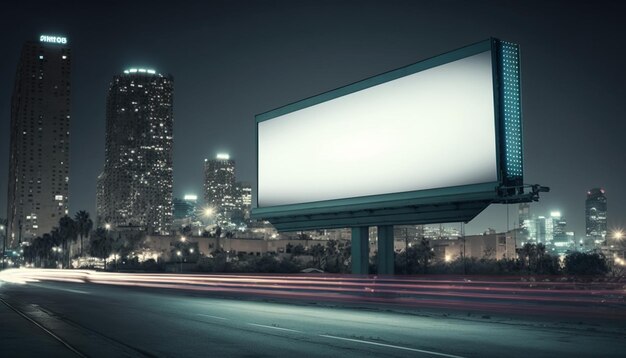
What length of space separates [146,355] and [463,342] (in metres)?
7.94

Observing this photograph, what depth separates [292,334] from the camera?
1861 centimetres

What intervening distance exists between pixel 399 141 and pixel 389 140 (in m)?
0.81

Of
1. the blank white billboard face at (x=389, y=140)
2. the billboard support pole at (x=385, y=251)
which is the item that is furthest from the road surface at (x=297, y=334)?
the blank white billboard face at (x=389, y=140)

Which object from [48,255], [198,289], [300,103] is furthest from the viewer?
[48,255]

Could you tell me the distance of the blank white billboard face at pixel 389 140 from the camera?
Result: 1196 inches

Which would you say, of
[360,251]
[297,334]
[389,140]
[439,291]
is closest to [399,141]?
[389,140]

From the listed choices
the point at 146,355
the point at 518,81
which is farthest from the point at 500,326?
Result: the point at 518,81

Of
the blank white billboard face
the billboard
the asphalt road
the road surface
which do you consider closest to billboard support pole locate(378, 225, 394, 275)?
the billboard

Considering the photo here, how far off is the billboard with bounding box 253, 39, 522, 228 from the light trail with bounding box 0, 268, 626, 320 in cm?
406

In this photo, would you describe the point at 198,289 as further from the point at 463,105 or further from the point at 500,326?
the point at 500,326

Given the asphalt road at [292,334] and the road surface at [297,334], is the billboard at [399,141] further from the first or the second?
the asphalt road at [292,334]

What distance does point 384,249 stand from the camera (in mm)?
35188

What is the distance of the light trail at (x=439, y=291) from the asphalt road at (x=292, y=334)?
2.01 m

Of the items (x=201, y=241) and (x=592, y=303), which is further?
(x=201, y=241)
